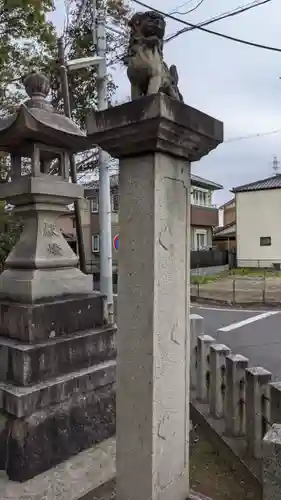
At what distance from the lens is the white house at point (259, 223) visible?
92.1 ft

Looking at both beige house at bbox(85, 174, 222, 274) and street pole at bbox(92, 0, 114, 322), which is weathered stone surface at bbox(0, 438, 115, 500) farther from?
beige house at bbox(85, 174, 222, 274)

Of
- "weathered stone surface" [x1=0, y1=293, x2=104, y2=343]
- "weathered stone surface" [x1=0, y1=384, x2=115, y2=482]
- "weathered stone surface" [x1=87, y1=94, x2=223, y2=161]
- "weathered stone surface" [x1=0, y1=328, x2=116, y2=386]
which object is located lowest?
"weathered stone surface" [x1=0, y1=384, x2=115, y2=482]

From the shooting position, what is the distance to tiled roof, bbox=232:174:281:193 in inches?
1120

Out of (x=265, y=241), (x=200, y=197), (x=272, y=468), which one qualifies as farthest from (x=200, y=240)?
(x=272, y=468)

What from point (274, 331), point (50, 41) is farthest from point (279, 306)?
point (50, 41)

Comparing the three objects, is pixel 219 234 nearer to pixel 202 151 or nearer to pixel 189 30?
pixel 189 30

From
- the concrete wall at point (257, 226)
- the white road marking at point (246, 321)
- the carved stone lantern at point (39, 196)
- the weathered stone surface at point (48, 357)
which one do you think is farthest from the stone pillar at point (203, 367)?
the concrete wall at point (257, 226)

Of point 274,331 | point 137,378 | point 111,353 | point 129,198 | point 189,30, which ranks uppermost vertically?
point 189,30

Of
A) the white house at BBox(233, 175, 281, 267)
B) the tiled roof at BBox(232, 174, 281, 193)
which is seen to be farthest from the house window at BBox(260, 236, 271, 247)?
the tiled roof at BBox(232, 174, 281, 193)

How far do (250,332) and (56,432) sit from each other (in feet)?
24.0

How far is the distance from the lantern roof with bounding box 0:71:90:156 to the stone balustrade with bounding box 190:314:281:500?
2.46 metres

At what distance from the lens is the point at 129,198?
7.04 feet

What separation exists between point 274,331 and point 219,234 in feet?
96.7

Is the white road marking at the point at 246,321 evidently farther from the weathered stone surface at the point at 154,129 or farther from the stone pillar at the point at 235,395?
the weathered stone surface at the point at 154,129
